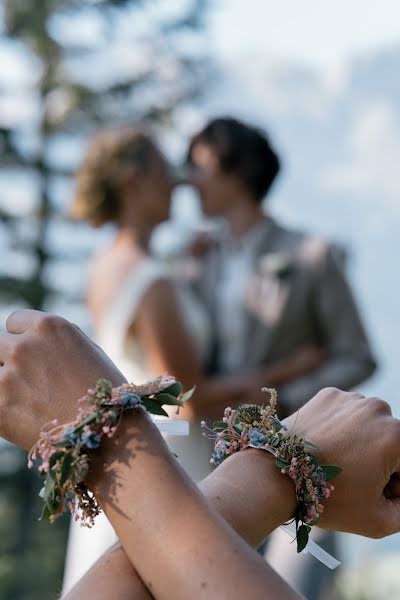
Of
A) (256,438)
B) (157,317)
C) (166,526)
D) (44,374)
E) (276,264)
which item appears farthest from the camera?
(276,264)

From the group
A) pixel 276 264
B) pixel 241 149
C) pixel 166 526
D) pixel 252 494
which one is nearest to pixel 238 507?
pixel 252 494

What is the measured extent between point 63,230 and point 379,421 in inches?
521

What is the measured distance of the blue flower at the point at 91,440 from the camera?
3.34ft

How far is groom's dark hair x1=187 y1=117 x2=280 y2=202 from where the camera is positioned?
3816 mm

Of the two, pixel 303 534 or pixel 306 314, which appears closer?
pixel 303 534

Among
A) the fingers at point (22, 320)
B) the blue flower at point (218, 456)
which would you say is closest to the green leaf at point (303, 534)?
the blue flower at point (218, 456)

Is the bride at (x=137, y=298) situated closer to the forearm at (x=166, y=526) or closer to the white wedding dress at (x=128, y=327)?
the white wedding dress at (x=128, y=327)

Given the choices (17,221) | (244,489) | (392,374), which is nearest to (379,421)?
(244,489)

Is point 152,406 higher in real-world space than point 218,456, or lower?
higher

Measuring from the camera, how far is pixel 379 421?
4.13 feet

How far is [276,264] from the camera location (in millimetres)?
3447

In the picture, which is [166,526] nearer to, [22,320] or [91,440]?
[91,440]

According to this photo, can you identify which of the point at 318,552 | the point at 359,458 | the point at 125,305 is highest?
the point at 359,458

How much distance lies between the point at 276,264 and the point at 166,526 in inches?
98.9
